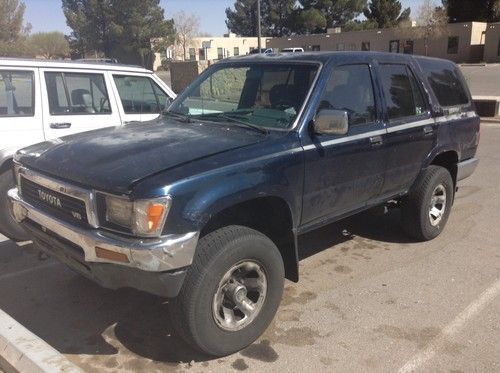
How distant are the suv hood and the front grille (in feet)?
0.40

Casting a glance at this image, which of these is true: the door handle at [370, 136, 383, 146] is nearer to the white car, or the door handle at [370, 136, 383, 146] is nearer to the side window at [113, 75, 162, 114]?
the white car

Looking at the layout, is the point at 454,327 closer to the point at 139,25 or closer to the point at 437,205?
the point at 437,205

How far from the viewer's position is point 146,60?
57125 mm

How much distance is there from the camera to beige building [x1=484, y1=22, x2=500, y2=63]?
4725 centimetres

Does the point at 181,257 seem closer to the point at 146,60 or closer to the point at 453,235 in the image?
the point at 453,235

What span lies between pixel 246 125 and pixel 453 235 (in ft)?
10.0

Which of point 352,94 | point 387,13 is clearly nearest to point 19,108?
point 352,94

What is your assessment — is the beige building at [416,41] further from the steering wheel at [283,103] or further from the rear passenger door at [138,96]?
the steering wheel at [283,103]

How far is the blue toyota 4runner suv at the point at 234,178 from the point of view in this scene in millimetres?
2949

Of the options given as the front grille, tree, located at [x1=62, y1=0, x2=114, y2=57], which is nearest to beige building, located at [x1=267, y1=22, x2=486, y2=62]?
tree, located at [x1=62, y1=0, x2=114, y2=57]

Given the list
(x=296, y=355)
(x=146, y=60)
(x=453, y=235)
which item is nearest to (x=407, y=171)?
(x=453, y=235)

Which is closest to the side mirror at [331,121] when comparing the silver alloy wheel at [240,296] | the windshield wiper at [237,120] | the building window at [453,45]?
the windshield wiper at [237,120]

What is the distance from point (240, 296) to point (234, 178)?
795 millimetres

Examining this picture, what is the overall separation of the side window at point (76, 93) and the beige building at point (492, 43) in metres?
49.1
